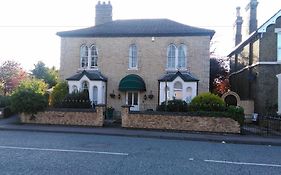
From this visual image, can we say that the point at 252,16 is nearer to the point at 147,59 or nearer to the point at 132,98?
the point at 147,59

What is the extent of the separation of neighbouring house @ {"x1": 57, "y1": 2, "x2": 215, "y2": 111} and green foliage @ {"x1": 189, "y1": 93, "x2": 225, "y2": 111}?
5.96 m

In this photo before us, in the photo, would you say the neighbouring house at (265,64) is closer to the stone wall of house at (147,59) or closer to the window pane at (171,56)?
the stone wall of house at (147,59)

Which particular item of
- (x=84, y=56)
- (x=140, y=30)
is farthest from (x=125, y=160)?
(x=84, y=56)

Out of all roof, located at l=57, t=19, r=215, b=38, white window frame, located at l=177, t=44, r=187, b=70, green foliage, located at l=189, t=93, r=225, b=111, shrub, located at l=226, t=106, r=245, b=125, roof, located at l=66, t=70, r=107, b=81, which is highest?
→ roof, located at l=57, t=19, r=215, b=38

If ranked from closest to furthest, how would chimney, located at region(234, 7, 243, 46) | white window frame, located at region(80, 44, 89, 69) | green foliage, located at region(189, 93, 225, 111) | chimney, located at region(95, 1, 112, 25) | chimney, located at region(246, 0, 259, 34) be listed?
1. green foliage, located at region(189, 93, 225, 111)
2. white window frame, located at region(80, 44, 89, 69)
3. chimney, located at region(246, 0, 259, 34)
4. chimney, located at region(95, 1, 112, 25)
5. chimney, located at region(234, 7, 243, 46)

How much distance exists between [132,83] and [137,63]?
2070 millimetres

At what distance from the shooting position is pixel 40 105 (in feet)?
75.6

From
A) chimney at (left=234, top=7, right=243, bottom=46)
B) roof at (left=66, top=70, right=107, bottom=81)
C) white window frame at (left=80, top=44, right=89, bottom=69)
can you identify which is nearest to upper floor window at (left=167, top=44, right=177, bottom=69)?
roof at (left=66, top=70, right=107, bottom=81)

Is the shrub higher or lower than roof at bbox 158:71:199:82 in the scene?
lower

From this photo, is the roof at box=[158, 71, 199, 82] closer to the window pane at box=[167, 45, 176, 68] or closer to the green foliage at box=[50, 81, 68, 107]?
the window pane at box=[167, 45, 176, 68]

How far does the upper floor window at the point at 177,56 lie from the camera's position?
96.3 ft

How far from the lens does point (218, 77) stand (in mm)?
42719

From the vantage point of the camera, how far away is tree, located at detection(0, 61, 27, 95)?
158 ft

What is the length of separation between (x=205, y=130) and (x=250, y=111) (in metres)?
9.11
